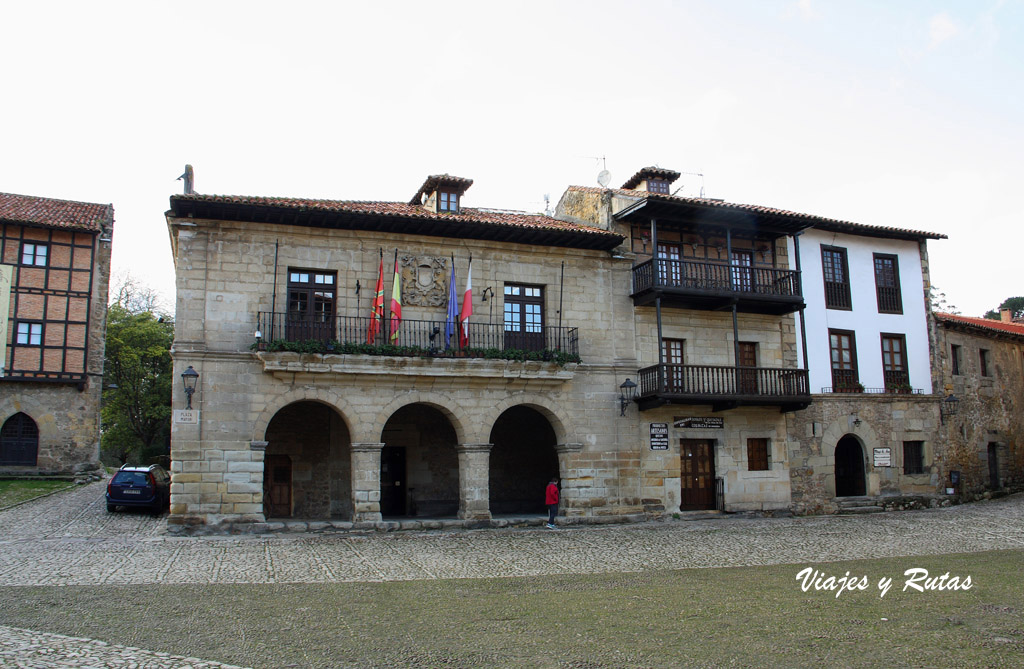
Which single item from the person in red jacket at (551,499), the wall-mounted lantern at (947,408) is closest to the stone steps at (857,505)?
the wall-mounted lantern at (947,408)

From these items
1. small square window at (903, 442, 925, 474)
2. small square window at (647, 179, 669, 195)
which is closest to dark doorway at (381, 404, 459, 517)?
small square window at (647, 179, 669, 195)

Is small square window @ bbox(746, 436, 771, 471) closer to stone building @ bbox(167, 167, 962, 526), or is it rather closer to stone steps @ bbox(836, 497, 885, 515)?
stone building @ bbox(167, 167, 962, 526)

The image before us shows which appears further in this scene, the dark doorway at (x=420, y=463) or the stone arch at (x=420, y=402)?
the dark doorway at (x=420, y=463)

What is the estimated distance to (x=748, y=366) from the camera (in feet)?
63.4

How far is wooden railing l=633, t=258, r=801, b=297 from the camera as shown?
18656 millimetres

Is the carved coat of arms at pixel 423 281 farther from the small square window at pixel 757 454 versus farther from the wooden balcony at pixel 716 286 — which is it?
the small square window at pixel 757 454

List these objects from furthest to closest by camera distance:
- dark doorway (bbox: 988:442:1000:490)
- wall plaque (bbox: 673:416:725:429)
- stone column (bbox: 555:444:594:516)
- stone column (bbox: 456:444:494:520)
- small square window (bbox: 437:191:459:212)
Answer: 1. dark doorway (bbox: 988:442:1000:490)
2. small square window (bbox: 437:191:459:212)
3. wall plaque (bbox: 673:416:725:429)
4. stone column (bbox: 555:444:594:516)
5. stone column (bbox: 456:444:494:520)

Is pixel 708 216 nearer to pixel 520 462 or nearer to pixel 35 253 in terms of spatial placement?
pixel 520 462

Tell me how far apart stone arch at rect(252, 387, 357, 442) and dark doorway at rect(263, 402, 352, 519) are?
2047mm

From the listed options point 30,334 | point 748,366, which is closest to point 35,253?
point 30,334

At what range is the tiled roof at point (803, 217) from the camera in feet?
61.4

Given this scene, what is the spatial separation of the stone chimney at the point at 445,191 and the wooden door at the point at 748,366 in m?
7.93

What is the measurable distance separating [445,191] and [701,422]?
27.7 ft

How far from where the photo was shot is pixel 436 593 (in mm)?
9727
